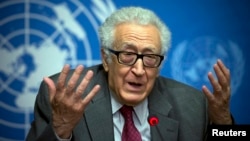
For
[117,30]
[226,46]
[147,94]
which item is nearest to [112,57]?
[117,30]

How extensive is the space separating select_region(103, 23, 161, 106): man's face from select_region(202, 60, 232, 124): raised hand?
0.31 metres

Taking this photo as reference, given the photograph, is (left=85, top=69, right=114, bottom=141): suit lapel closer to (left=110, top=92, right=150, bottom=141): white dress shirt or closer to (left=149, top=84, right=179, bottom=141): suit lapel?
(left=110, top=92, right=150, bottom=141): white dress shirt

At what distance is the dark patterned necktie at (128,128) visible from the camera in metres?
1.87

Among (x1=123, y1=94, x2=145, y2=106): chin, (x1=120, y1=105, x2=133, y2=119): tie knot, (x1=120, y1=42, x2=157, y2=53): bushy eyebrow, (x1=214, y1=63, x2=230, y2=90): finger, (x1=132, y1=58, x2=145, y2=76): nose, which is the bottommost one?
(x1=120, y1=105, x2=133, y2=119): tie knot

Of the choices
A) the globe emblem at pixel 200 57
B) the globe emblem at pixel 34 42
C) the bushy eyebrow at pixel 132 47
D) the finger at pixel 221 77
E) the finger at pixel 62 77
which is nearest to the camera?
the finger at pixel 62 77

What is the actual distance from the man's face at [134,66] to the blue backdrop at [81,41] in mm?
720

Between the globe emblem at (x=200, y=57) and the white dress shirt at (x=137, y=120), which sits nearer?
the white dress shirt at (x=137, y=120)

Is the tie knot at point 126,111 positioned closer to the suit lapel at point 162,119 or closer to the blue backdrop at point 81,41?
the suit lapel at point 162,119

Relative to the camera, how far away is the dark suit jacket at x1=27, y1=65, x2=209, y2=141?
6.02 feet

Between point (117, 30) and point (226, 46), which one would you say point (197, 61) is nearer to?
point (226, 46)

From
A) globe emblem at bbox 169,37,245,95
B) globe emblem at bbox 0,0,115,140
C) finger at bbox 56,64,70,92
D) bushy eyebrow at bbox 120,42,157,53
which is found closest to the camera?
finger at bbox 56,64,70,92

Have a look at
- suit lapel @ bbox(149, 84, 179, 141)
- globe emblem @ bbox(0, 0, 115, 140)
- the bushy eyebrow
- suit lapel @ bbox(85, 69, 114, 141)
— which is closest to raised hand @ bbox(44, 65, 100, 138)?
suit lapel @ bbox(85, 69, 114, 141)

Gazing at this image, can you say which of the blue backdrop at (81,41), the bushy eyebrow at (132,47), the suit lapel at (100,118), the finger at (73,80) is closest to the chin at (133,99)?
the suit lapel at (100,118)

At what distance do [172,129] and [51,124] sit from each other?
26.8 inches
